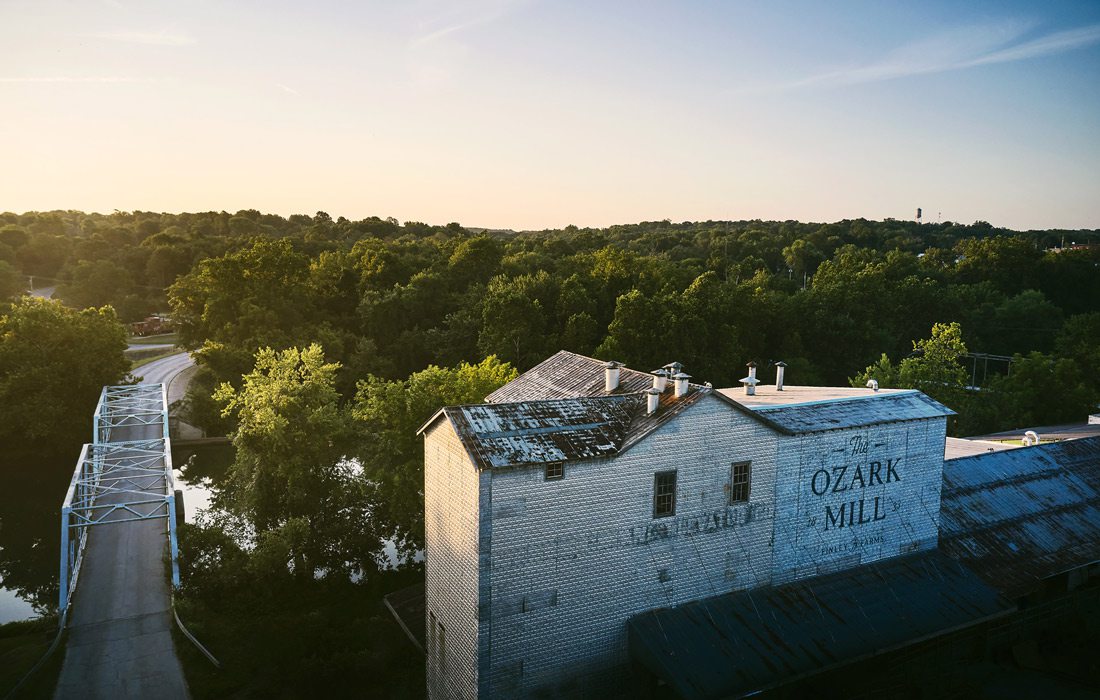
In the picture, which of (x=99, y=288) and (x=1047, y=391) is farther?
(x=99, y=288)

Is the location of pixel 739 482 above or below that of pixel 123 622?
above

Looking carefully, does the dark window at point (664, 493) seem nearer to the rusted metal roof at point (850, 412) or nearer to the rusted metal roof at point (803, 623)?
the rusted metal roof at point (803, 623)

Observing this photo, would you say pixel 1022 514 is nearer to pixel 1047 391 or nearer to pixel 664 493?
pixel 664 493

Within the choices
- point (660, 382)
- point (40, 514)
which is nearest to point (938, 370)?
point (660, 382)

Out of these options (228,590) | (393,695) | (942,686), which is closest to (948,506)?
(942,686)

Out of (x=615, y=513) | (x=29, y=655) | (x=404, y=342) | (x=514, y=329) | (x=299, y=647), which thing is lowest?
(x=299, y=647)

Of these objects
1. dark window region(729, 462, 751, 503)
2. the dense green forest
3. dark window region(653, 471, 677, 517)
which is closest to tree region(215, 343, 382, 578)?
the dense green forest

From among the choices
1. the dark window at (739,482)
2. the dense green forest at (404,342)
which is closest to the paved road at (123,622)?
the dense green forest at (404,342)

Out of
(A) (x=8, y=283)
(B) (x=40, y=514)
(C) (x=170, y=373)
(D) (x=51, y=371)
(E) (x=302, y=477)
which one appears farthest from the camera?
(A) (x=8, y=283)
